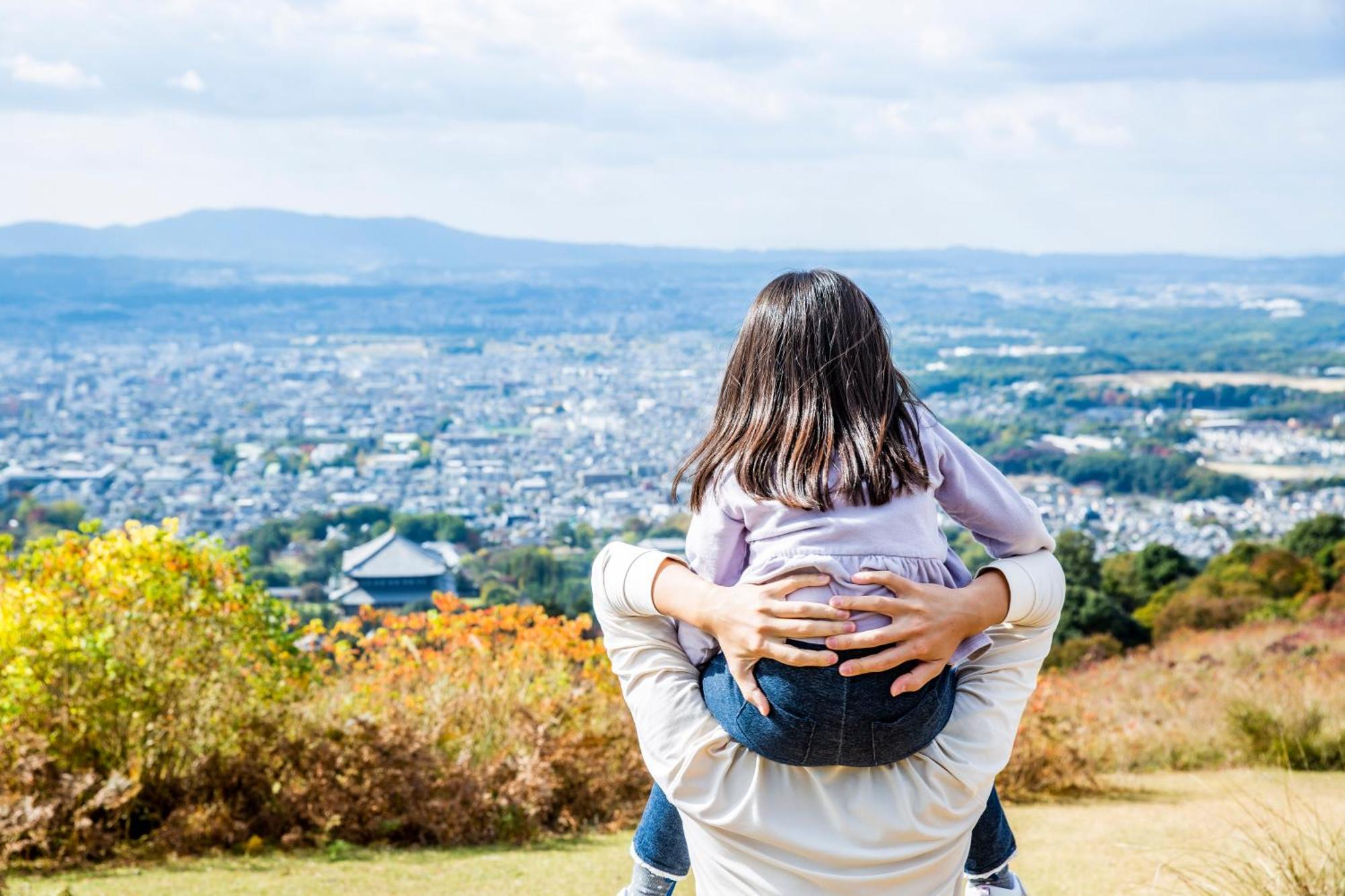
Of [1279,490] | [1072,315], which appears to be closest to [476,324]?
[1072,315]

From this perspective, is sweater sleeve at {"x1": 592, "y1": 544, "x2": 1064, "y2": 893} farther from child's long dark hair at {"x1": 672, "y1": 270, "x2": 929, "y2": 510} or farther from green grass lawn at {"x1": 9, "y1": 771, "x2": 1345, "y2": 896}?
green grass lawn at {"x1": 9, "y1": 771, "x2": 1345, "y2": 896}

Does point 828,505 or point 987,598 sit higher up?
point 828,505

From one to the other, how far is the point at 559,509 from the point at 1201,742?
953 inches

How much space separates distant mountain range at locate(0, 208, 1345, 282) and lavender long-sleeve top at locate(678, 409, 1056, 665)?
62.6 m

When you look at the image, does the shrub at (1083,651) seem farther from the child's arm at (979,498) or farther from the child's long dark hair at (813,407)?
the child's long dark hair at (813,407)

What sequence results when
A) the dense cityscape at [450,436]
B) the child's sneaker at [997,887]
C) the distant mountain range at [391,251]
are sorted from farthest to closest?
the distant mountain range at [391,251]
the dense cityscape at [450,436]
the child's sneaker at [997,887]

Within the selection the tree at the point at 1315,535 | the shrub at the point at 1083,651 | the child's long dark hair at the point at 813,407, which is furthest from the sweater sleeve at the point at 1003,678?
the tree at the point at 1315,535

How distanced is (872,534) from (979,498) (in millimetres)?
241

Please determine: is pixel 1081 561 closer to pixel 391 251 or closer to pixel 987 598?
pixel 987 598

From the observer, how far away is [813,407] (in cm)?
192

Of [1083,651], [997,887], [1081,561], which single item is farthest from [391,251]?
[997,887]

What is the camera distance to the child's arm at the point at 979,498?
1976mm

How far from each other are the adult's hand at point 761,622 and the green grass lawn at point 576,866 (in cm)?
186

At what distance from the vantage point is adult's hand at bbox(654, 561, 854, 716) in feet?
5.87
